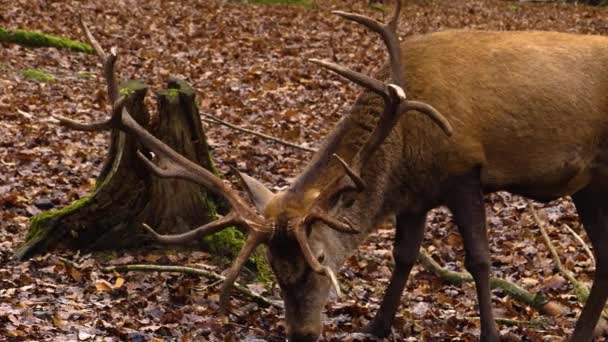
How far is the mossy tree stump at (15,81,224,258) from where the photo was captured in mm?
7230

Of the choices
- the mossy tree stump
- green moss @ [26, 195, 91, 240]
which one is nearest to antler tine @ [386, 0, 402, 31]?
the mossy tree stump

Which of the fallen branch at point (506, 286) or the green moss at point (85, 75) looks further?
the green moss at point (85, 75)

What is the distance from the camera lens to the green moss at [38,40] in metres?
16.8

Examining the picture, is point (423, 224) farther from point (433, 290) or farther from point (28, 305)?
point (28, 305)

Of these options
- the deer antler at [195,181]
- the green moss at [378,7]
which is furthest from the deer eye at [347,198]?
the green moss at [378,7]

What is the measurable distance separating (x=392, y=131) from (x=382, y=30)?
2.21 ft

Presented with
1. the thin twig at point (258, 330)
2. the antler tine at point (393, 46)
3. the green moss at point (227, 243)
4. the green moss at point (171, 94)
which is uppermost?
the antler tine at point (393, 46)

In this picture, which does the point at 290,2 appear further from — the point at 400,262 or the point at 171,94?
the point at 400,262

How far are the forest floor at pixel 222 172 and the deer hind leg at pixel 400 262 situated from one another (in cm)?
15

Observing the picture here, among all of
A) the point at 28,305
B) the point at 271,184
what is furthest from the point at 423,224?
the point at 271,184

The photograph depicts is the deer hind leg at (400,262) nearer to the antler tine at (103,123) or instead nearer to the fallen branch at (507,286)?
the fallen branch at (507,286)

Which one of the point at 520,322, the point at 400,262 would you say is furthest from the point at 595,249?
the point at 400,262

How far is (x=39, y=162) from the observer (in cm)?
1023

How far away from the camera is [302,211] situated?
5516 millimetres
